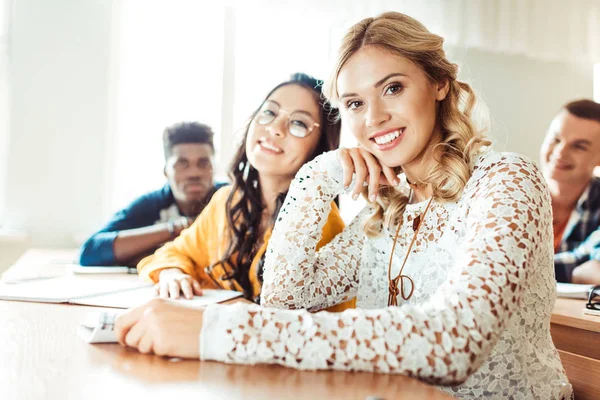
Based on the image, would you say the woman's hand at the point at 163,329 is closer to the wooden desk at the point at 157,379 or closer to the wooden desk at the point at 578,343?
the wooden desk at the point at 157,379

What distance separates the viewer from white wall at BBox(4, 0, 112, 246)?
3.63 meters

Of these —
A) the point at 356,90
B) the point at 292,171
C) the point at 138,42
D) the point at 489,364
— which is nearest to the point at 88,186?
the point at 138,42

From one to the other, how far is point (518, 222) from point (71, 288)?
47.1 inches

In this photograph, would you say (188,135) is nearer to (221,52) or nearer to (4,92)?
(221,52)

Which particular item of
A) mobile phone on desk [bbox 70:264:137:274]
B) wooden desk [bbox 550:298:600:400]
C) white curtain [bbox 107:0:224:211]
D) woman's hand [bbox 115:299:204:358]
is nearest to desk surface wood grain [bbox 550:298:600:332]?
wooden desk [bbox 550:298:600:400]

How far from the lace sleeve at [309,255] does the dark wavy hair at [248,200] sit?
1.32 feet

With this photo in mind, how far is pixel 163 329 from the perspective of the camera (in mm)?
823

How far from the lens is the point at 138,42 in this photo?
12.5 ft

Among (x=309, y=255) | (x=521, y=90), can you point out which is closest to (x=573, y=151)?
(x=521, y=90)

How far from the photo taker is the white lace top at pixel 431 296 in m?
0.77

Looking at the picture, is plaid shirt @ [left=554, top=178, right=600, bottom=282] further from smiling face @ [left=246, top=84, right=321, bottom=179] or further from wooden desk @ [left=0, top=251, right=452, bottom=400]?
wooden desk @ [left=0, top=251, right=452, bottom=400]

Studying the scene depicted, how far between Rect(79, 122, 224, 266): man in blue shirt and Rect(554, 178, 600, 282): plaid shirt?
1.62m

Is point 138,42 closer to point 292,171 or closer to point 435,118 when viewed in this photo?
point 292,171

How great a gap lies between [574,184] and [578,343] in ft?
4.76
